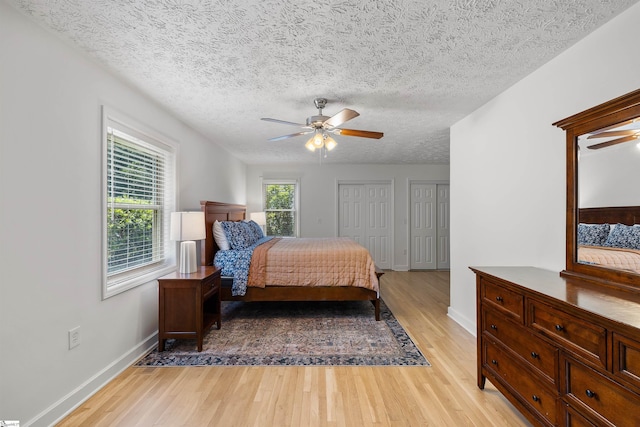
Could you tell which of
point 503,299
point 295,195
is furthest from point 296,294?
point 295,195

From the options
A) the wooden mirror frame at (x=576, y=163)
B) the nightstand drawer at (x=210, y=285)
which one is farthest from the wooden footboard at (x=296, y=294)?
the wooden mirror frame at (x=576, y=163)

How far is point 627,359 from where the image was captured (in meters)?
1.09

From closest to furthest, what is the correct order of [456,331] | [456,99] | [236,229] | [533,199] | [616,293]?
[616,293]
[533,199]
[456,99]
[456,331]
[236,229]

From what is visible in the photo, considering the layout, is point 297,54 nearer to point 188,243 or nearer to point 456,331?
point 188,243

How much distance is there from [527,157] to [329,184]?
434cm

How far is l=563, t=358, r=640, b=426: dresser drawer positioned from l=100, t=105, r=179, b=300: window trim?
114 inches

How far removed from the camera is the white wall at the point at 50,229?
150cm

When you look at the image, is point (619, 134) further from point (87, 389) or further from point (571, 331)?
point (87, 389)

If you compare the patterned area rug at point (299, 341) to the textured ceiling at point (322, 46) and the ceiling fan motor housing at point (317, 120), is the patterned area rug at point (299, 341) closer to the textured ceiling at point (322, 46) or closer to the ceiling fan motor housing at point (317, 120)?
the ceiling fan motor housing at point (317, 120)

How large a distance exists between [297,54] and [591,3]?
162cm

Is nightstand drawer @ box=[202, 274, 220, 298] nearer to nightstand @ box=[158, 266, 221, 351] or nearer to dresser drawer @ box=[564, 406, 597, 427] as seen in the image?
nightstand @ box=[158, 266, 221, 351]

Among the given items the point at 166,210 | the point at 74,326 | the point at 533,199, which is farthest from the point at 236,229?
the point at 533,199

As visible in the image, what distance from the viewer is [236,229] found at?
3871mm

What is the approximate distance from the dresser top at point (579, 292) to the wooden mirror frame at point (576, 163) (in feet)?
0.18
